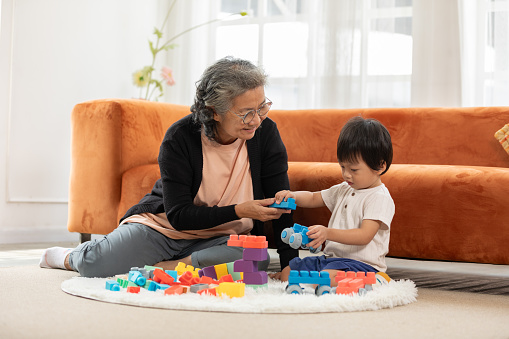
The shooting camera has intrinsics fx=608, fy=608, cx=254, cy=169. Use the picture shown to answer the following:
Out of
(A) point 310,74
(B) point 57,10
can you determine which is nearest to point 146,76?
(B) point 57,10

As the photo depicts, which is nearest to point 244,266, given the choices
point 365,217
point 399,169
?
point 365,217

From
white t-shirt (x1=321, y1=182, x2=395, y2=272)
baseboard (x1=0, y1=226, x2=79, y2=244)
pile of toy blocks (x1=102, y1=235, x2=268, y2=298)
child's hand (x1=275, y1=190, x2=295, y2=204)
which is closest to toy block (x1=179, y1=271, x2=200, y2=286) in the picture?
pile of toy blocks (x1=102, y1=235, x2=268, y2=298)

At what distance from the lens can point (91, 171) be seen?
7.99ft

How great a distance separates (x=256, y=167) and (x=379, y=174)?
1.32 ft

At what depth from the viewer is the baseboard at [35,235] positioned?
328 centimetres

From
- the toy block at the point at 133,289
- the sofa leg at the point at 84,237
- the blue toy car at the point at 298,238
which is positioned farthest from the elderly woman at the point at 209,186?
the sofa leg at the point at 84,237

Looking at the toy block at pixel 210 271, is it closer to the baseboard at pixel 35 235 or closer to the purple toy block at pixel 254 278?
the purple toy block at pixel 254 278

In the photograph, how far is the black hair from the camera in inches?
72.0

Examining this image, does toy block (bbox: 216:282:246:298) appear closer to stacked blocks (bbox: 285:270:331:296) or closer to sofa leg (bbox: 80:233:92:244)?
stacked blocks (bbox: 285:270:331:296)

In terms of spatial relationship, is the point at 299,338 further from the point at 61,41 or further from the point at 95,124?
the point at 61,41

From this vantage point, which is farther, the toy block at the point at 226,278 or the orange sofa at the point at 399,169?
the orange sofa at the point at 399,169

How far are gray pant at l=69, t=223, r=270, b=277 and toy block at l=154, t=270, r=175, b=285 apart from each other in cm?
25

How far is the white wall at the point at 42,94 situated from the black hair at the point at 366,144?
2.16 m

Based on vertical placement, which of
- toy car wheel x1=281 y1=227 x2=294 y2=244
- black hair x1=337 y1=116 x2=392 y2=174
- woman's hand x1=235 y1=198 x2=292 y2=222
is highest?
black hair x1=337 y1=116 x2=392 y2=174
